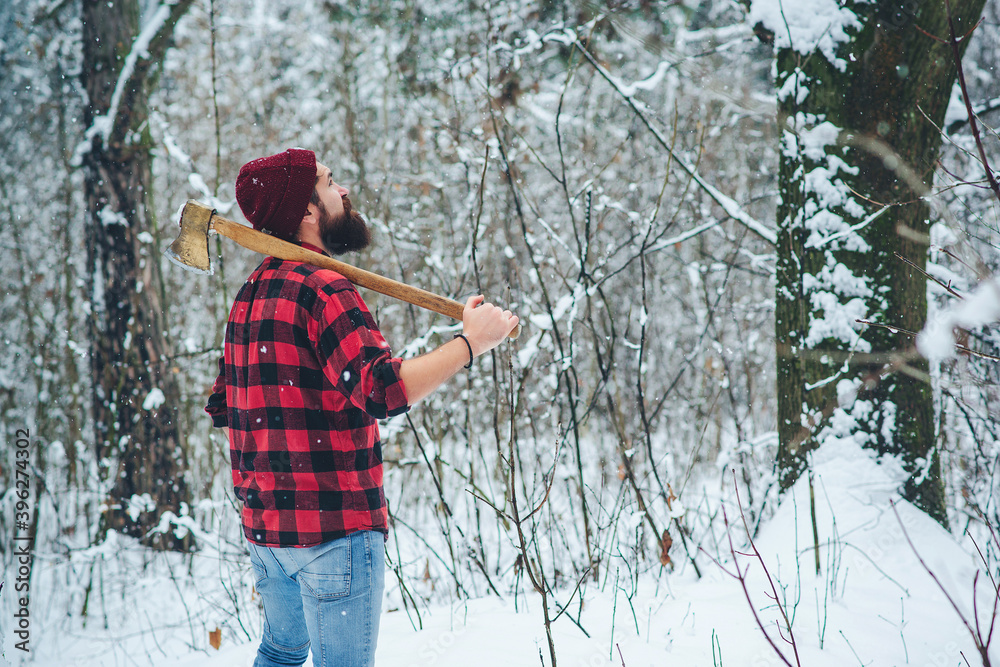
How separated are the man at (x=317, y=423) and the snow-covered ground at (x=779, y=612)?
30.4 inches

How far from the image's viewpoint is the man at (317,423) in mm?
1373

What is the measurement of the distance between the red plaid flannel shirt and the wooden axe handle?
6 centimetres

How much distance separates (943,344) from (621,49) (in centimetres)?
847

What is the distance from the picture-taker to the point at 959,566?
240cm

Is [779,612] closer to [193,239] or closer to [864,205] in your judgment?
[864,205]

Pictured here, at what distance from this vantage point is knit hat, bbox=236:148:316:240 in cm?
156

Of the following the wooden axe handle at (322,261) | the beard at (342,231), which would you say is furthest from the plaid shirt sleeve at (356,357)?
the beard at (342,231)

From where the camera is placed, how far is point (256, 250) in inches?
62.7

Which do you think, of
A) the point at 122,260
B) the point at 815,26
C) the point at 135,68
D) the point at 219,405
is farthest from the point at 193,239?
the point at 135,68

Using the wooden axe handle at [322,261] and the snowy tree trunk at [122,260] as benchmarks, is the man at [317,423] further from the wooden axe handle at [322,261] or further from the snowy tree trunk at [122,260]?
the snowy tree trunk at [122,260]

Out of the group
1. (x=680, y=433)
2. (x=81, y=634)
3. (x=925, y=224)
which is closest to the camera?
(x=925, y=224)

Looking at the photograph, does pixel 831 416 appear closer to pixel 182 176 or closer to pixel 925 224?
pixel 925 224

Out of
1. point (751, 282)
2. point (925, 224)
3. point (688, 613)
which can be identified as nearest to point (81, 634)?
point (688, 613)

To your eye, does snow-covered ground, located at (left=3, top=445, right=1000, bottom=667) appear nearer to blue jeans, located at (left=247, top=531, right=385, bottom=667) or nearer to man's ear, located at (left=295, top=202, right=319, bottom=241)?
blue jeans, located at (left=247, top=531, right=385, bottom=667)
